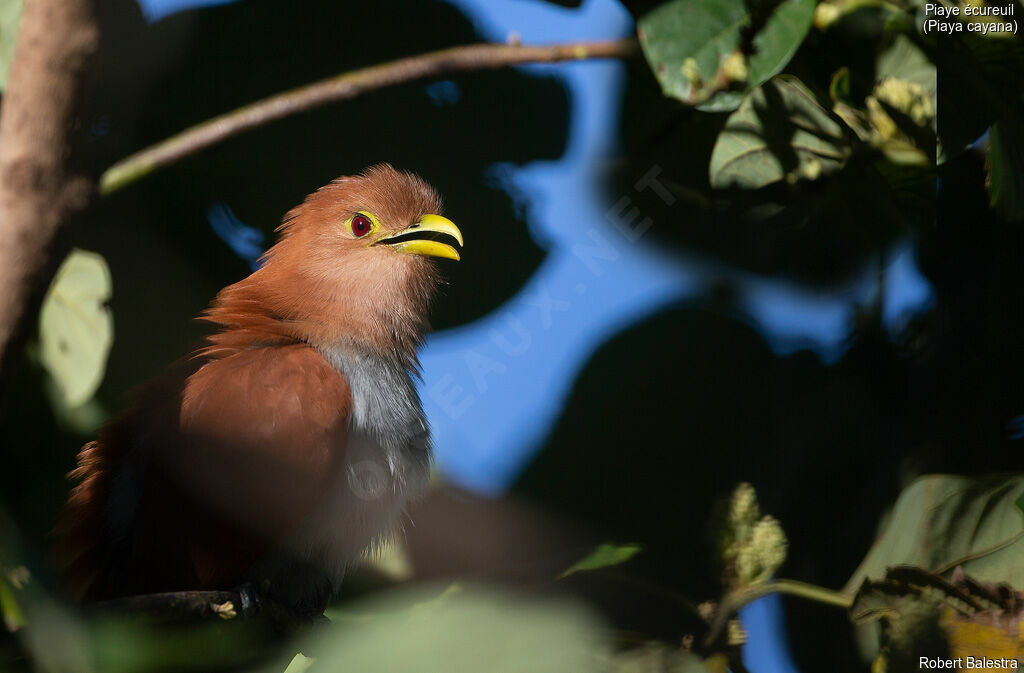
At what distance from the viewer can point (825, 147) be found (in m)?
0.80

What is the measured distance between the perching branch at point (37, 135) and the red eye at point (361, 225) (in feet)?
0.72

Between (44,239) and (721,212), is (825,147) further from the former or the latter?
(44,239)

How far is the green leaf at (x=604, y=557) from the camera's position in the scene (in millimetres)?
721

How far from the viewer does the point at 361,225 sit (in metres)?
0.75

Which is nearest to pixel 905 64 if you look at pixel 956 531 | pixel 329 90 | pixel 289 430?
pixel 956 531

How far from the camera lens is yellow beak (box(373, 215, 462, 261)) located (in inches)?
28.3

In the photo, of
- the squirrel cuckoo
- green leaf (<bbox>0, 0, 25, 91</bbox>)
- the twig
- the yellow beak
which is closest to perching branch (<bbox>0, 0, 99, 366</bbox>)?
green leaf (<bbox>0, 0, 25, 91</bbox>)

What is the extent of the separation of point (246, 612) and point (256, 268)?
0.28 m

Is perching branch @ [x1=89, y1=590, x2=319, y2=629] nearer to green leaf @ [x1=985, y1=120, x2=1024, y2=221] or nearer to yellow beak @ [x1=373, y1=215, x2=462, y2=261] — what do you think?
yellow beak @ [x1=373, y1=215, x2=462, y2=261]

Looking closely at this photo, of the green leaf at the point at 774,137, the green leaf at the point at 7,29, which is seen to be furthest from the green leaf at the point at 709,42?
the green leaf at the point at 7,29

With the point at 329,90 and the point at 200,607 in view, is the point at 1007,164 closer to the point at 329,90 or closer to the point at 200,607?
the point at 329,90

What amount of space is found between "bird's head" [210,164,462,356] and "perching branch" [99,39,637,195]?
0.23 ft

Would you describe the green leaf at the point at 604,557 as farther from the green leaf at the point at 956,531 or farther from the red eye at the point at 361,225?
the red eye at the point at 361,225

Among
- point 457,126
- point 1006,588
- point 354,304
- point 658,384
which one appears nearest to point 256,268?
point 354,304
